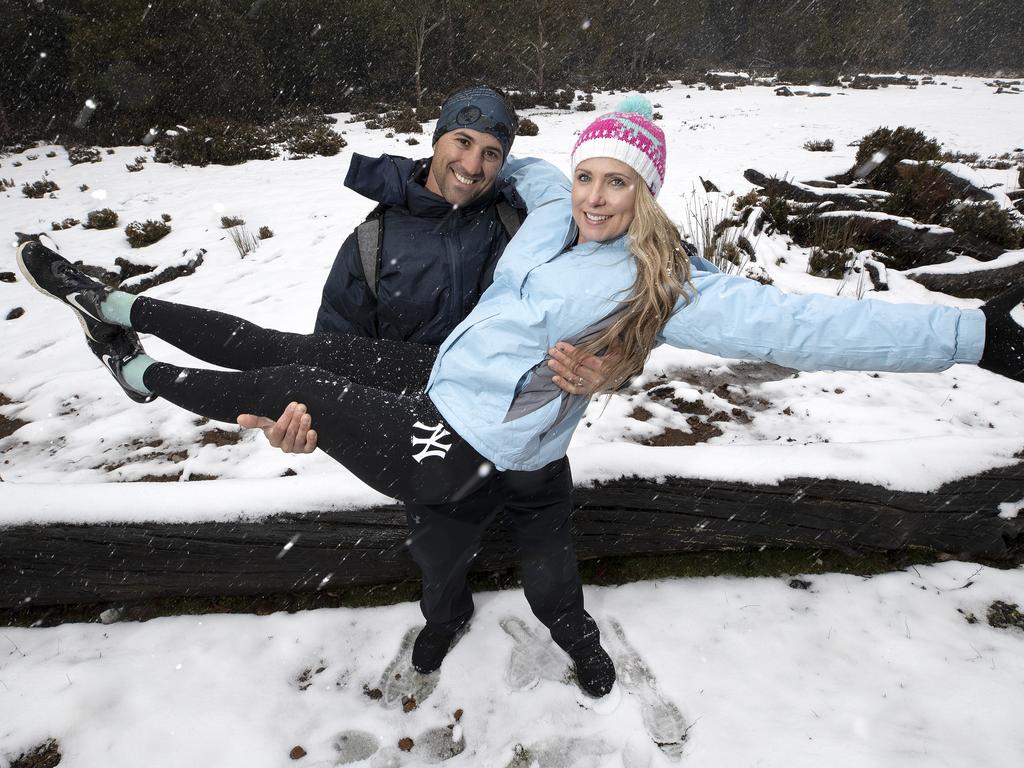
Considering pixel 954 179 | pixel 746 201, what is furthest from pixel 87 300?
pixel 954 179

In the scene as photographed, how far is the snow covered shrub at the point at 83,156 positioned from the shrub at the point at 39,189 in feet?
6.14

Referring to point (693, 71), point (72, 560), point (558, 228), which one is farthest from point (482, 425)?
point (693, 71)

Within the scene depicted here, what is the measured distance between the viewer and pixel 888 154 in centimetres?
757

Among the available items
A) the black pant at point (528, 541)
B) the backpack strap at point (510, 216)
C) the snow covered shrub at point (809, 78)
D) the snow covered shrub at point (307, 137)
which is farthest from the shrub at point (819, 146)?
the snow covered shrub at point (809, 78)

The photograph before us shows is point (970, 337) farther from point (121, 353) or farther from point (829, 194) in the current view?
point (829, 194)

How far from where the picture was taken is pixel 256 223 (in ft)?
23.9

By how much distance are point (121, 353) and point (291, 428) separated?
1.09 meters

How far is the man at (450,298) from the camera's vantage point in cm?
183

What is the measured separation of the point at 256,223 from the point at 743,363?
273 inches

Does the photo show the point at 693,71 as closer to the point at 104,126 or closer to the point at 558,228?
the point at 104,126

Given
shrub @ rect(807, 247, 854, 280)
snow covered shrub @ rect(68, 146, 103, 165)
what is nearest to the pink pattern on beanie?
shrub @ rect(807, 247, 854, 280)

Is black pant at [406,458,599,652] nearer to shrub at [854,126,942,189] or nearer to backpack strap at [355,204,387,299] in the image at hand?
backpack strap at [355,204,387,299]

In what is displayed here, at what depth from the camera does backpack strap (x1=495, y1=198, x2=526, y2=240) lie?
2.09m

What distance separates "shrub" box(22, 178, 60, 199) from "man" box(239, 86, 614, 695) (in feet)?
35.1
